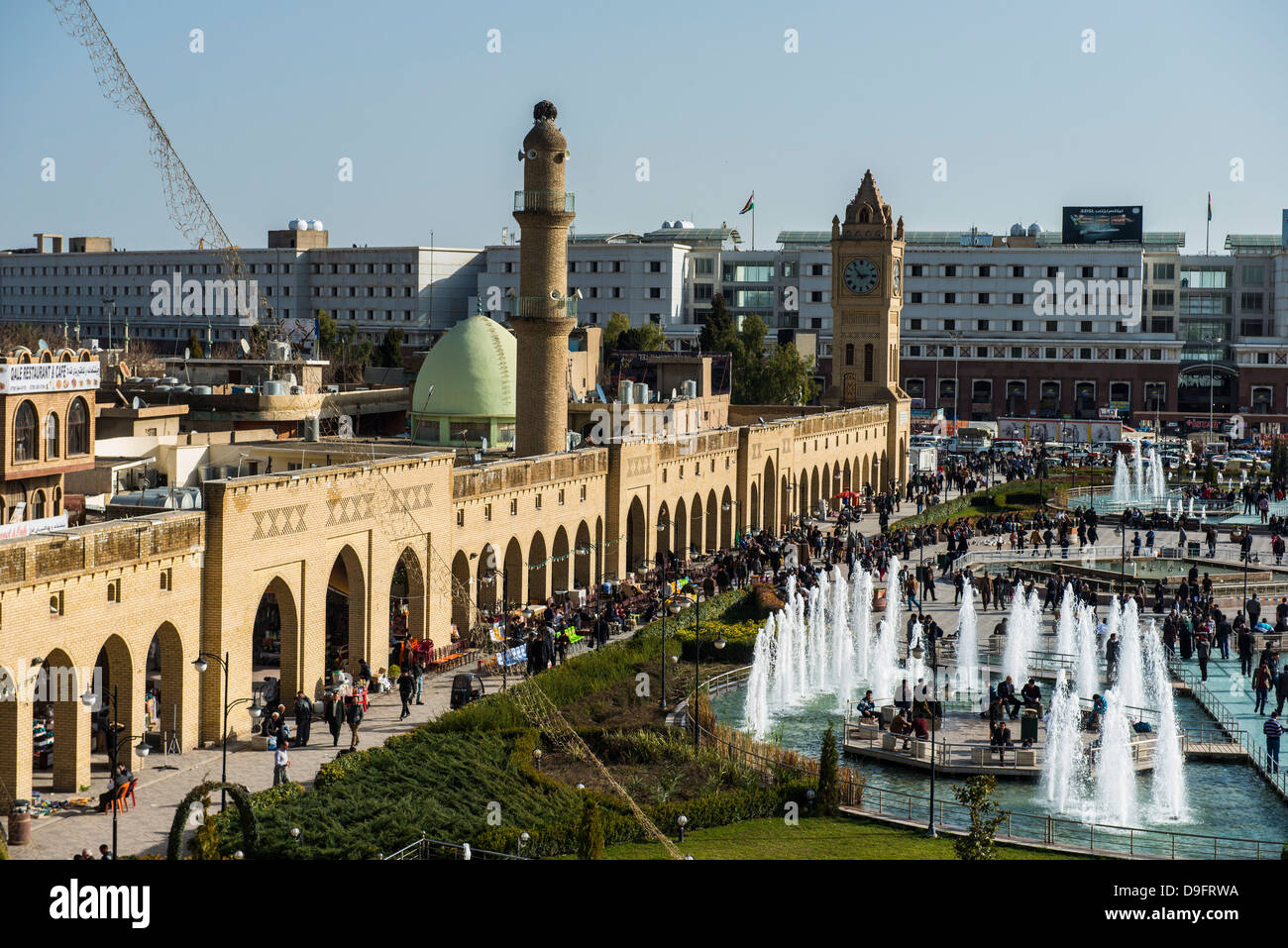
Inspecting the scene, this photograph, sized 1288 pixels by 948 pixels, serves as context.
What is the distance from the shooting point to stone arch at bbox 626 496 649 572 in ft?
156

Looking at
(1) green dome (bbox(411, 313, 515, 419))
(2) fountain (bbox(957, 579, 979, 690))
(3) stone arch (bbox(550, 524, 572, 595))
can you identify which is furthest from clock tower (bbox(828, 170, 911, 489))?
(2) fountain (bbox(957, 579, 979, 690))

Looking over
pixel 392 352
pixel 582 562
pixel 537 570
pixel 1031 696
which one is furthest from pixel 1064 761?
pixel 392 352

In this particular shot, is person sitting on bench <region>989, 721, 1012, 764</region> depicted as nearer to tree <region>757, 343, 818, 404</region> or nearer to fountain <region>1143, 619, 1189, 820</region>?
fountain <region>1143, 619, 1189, 820</region>

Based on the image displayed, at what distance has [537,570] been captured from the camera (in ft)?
137

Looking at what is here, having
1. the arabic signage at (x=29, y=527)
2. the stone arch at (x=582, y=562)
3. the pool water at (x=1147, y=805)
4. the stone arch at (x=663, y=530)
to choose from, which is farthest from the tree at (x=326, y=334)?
the pool water at (x=1147, y=805)

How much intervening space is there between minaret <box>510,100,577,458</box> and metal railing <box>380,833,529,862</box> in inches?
976

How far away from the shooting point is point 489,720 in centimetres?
2694

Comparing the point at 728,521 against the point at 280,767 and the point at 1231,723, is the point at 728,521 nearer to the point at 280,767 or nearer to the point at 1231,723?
the point at 1231,723

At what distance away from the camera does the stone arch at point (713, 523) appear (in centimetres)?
5450

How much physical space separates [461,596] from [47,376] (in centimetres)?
1082

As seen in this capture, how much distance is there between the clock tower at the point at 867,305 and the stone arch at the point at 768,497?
16.8 metres

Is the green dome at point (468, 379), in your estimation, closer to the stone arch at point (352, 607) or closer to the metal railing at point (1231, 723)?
the stone arch at point (352, 607)
